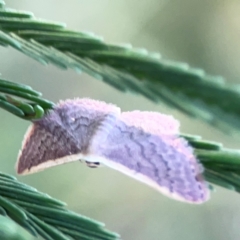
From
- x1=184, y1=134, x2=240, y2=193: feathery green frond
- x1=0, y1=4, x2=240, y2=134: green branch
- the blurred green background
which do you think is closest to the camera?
x1=0, y1=4, x2=240, y2=134: green branch

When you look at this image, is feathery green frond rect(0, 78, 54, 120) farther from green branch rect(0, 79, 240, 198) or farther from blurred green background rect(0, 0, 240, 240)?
blurred green background rect(0, 0, 240, 240)

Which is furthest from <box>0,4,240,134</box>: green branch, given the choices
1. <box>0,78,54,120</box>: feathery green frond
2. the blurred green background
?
the blurred green background

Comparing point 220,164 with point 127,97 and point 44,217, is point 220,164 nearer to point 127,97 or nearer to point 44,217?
point 44,217

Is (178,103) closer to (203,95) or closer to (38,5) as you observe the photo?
(203,95)

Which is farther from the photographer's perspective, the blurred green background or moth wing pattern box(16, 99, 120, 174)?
the blurred green background

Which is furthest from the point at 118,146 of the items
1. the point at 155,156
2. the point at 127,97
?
the point at 127,97

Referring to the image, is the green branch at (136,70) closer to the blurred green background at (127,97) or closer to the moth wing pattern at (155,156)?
the moth wing pattern at (155,156)
